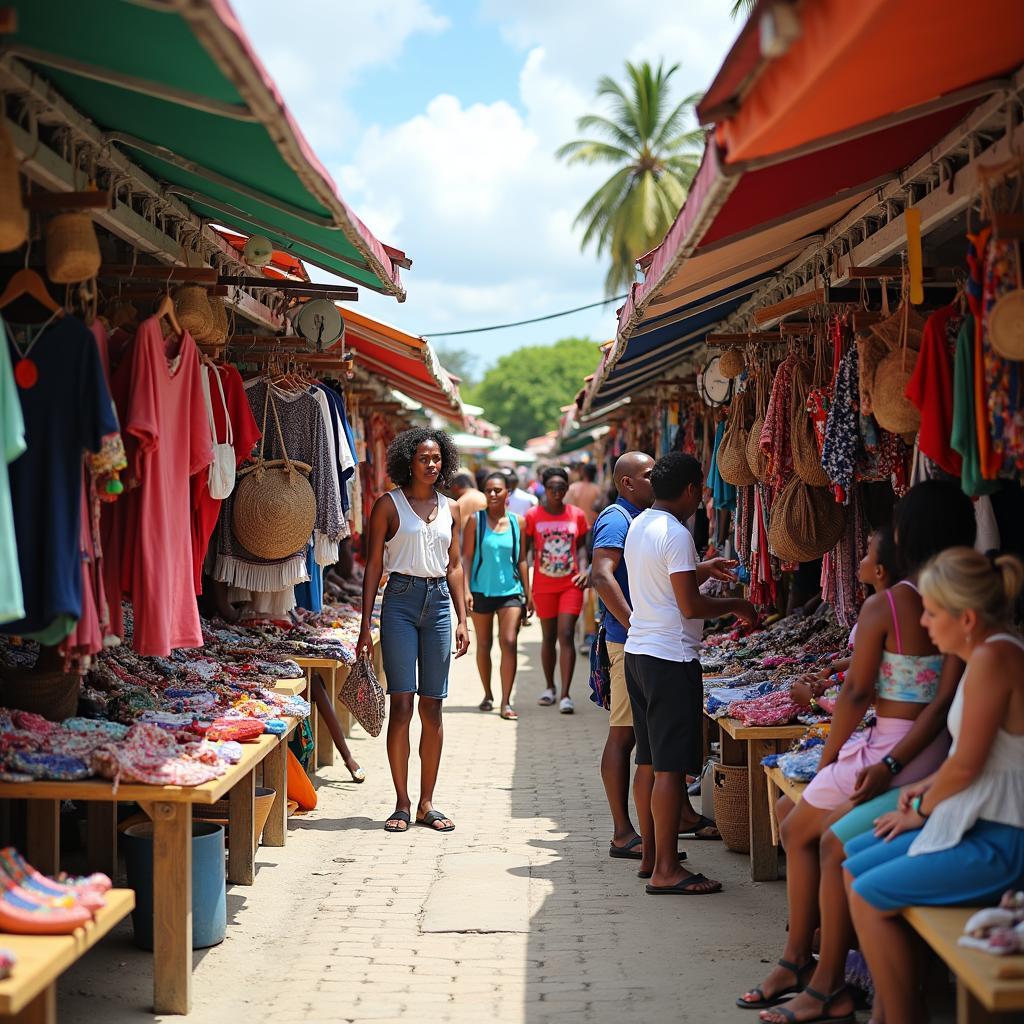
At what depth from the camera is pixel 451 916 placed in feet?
18.2

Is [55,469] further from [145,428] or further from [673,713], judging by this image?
[673,713]

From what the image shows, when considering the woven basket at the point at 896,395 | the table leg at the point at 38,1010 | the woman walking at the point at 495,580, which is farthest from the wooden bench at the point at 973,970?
the woman walking at the point at 495,580

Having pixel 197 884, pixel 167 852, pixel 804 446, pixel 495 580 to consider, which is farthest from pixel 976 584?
pixel 495 580

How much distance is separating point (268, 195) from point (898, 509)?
2837 mm

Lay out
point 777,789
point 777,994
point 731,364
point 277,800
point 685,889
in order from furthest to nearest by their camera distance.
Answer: point 731,364 < point 277,800 < point 685,889 < point 777,789 < point 777,994

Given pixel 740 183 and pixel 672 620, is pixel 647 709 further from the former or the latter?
pixel 740 183

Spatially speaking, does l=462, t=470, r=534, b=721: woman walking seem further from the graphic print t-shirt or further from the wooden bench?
the wooden bench

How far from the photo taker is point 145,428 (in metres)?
4.62

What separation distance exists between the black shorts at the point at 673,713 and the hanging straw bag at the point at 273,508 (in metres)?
2.24

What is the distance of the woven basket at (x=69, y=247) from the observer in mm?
4133

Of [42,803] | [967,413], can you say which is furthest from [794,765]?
[42,803]

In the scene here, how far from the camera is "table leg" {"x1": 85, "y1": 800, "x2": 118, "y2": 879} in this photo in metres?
5.43

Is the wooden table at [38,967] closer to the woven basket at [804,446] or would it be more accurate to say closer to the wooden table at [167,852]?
the wooden table at [167,852]

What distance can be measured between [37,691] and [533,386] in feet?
228
